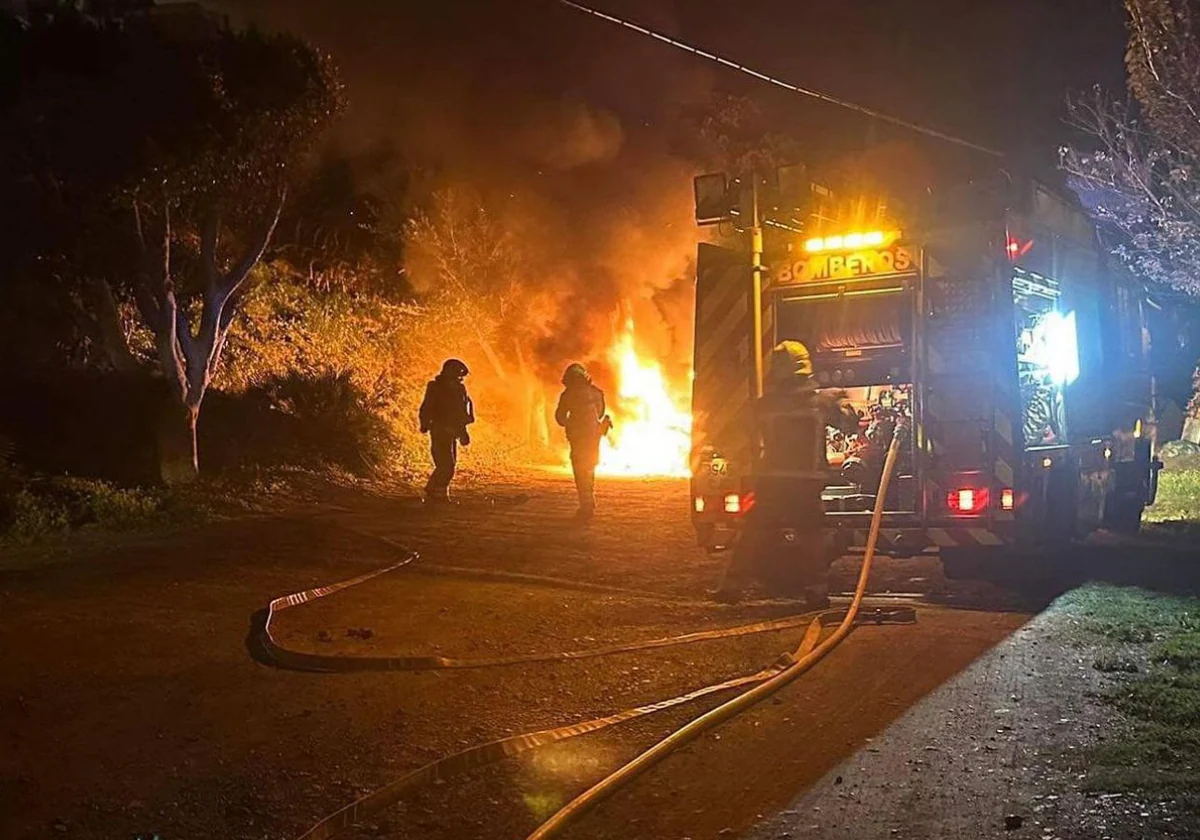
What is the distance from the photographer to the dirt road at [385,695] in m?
3.88

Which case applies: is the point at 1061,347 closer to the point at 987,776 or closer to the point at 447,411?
the point at 447,411

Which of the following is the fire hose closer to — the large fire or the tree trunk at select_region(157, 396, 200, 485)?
the tree trunk at select_region(157, 396, 200, 485)

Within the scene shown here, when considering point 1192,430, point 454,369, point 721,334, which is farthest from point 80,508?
point 1192,430

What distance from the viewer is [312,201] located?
54.3 feet

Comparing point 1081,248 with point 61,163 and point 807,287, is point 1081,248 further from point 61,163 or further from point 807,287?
point 61,163

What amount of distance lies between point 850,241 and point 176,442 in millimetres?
7356

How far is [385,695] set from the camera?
512 centimetres

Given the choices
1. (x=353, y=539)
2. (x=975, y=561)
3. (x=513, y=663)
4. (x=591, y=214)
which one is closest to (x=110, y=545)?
(x=353, y=539)

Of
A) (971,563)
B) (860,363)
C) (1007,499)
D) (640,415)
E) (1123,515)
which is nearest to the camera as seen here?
(1007,499)

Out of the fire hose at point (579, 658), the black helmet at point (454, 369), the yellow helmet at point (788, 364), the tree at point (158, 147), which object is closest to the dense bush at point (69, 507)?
the tree at point (158, 147)

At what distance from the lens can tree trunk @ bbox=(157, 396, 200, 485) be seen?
11.7 metres

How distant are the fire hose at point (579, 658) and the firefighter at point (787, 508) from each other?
0.44 metres

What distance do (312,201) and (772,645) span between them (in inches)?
489

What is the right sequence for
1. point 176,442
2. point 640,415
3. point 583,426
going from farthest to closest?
1. point 640,415
2. point 176,442
3. point 583,426
